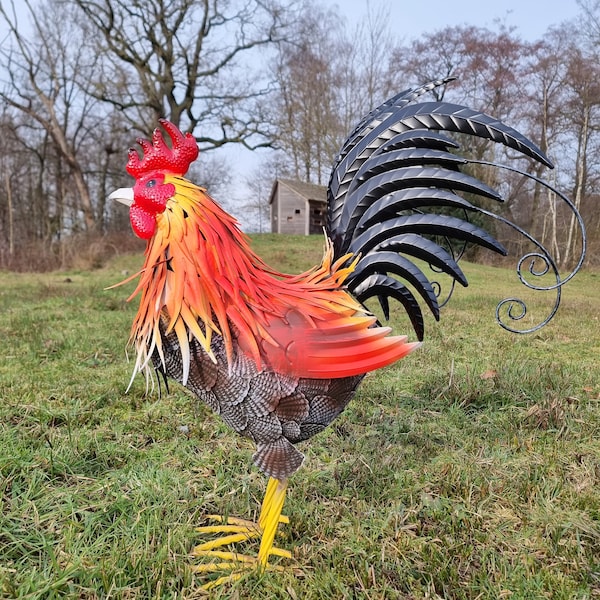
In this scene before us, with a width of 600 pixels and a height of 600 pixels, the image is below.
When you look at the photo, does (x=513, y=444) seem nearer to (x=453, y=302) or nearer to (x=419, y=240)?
(x=419, y=240)

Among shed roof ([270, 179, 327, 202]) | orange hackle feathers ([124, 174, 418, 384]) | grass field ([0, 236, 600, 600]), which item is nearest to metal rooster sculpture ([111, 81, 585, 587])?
orange hackle feathers ([124, 174, 418, 384])

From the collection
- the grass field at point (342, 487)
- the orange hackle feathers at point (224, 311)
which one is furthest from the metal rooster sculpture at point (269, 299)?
the grass field at point (342, 487)

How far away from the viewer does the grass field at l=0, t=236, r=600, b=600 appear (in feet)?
5.24

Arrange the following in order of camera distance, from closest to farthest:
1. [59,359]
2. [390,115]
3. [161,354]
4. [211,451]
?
1. [161,354]
2. [390,115]
3. [211,451]
4. [59,359]

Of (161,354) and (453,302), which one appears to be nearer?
(161,354)

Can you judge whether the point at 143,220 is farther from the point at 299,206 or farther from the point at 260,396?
the point at 299,206

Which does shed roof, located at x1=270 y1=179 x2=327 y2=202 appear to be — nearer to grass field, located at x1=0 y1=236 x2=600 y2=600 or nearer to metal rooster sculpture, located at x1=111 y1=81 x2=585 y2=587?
grass field, located at x1=0 y1=236 x2=600 y2=600

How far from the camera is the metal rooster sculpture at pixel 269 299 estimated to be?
1456 millimetres

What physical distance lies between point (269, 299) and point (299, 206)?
66.9 feet

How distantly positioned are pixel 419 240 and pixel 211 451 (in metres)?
1.66

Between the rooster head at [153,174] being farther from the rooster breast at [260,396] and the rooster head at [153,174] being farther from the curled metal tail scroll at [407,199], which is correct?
the curled metal tail scroll at [407,199]

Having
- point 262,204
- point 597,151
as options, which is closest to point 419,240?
point 597,151

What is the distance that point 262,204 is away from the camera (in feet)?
88.2

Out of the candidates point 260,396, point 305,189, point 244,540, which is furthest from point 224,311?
point 305,189
